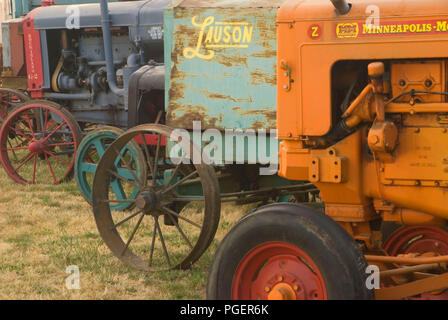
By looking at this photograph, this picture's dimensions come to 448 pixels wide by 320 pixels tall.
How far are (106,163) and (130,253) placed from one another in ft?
1.87

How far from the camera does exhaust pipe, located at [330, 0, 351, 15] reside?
3.15 meters

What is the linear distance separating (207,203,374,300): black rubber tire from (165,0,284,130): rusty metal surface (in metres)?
1.73

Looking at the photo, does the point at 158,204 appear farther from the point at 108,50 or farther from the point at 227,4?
the point at 108,50

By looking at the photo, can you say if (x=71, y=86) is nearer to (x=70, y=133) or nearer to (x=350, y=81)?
(x=70, y=133)

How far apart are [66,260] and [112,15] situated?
131 inches

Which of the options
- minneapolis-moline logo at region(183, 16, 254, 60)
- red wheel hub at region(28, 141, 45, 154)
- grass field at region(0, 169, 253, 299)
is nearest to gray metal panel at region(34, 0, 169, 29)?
red wheel hub at region(28, 141, 45, 154)

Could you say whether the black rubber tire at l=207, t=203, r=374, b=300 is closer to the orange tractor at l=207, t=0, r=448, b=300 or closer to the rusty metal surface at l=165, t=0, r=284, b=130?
the orange tractor at l=207, t=0, r=448, b=300

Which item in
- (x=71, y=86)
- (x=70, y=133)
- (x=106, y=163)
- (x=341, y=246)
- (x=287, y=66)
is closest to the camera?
(x=341, y=246)

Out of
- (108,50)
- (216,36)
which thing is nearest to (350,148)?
(216,36)

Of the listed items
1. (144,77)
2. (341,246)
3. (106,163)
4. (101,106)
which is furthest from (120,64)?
(341,246)

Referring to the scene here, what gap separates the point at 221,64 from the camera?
492cm

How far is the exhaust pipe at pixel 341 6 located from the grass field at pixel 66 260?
1764 mm

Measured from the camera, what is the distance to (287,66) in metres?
3.36

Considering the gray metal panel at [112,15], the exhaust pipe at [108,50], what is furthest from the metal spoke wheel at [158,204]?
the gray metal panel at [112,15]
